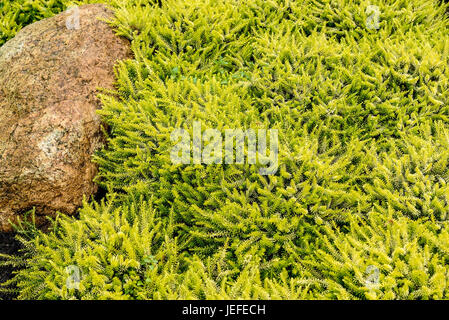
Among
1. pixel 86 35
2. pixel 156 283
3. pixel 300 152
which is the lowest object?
pixel 156 283

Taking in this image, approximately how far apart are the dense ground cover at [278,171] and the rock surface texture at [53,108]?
168 millimetres

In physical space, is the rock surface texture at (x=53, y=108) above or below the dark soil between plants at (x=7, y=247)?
above

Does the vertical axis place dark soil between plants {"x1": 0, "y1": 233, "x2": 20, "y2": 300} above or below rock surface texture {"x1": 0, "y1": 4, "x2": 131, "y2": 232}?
below

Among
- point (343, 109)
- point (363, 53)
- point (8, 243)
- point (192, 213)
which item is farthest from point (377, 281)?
point (8, 243)

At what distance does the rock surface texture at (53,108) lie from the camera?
322 cm

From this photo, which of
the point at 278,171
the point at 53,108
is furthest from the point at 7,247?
the point at 278,171

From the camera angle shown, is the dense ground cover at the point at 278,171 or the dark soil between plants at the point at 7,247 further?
the dark soil between plants at the point at 7,247

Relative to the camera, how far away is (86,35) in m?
3.84

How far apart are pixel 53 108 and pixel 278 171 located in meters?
2.15

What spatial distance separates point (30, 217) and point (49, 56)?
1616 mm

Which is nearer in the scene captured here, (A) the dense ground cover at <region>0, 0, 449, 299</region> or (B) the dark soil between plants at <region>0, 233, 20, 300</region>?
(A) the dense ground cover at <region>0, 0, 449, 299</region>

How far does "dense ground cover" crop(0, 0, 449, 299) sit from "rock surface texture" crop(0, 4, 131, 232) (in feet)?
0.55

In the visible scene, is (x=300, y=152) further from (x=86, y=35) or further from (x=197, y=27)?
(x=86, y=35)

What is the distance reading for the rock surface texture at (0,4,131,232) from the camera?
3.22m
